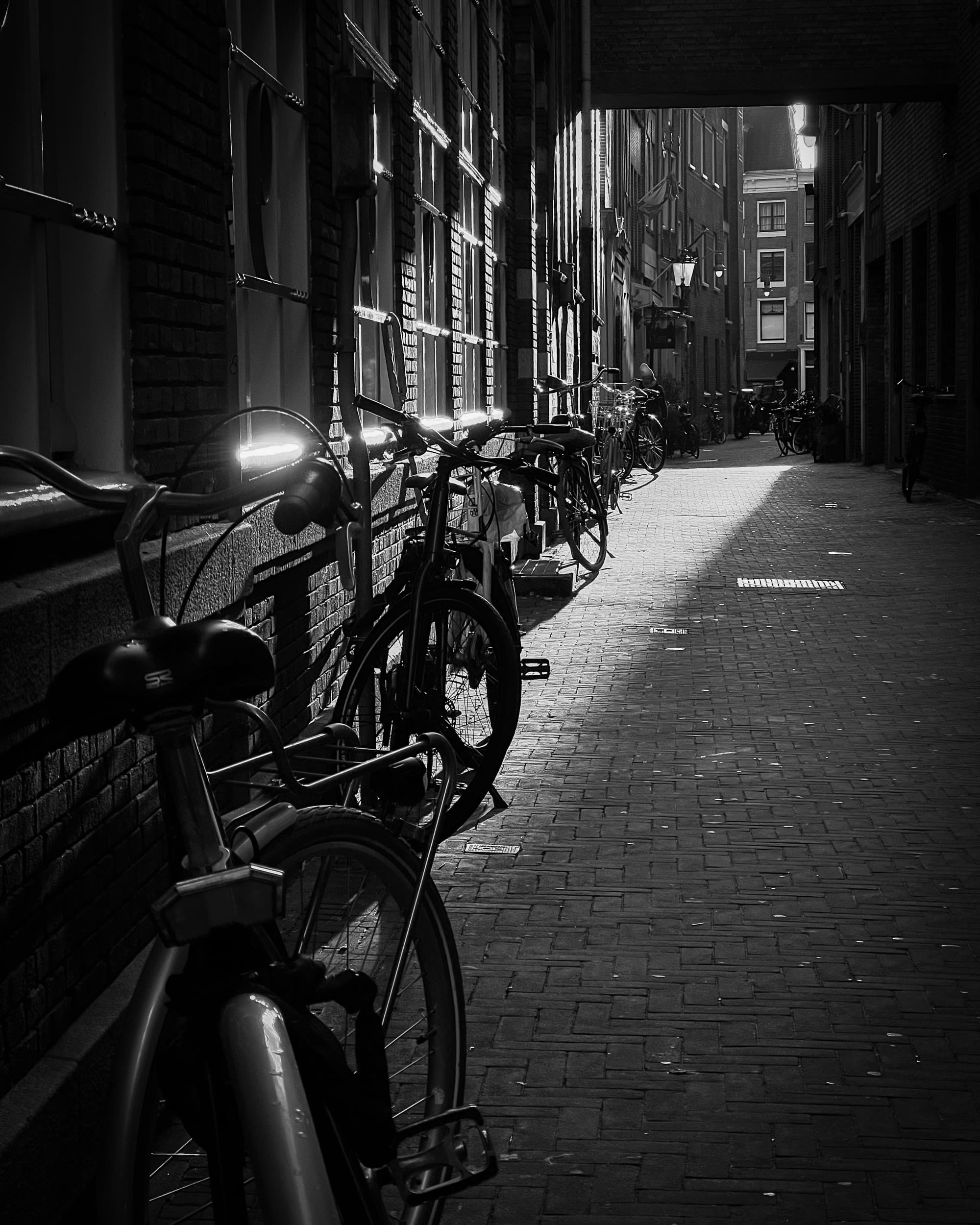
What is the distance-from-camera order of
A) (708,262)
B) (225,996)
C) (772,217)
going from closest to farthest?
(225,996) → (708,262) → (772,217)

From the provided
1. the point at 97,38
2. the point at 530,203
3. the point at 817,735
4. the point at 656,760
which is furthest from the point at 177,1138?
the point at 530,203

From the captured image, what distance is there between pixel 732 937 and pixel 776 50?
1724 cm

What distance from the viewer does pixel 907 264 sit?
23.0m

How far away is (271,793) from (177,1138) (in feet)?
1.68

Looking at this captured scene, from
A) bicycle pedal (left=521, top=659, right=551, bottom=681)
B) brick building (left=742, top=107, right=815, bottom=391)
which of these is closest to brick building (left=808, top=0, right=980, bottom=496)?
bicycle pedal (left=521, top=659, right=551, bottom=681)

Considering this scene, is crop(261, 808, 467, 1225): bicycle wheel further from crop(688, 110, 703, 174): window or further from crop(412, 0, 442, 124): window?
crop(688, 110, 703, 174): window

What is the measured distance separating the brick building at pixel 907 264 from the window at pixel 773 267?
34961mm

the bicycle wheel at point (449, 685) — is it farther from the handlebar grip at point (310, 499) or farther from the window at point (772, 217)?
the window at point (772, 217)

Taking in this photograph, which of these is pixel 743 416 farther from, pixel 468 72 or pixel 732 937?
pixel 732 937

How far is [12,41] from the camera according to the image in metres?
3.30

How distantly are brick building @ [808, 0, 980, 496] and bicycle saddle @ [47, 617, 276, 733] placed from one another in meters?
17.3

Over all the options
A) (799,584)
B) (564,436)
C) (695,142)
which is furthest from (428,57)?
(695,142)

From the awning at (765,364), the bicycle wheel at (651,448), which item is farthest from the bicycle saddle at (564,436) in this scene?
the awning at (765,364)

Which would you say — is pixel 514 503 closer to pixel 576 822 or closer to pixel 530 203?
pixel 576 822
